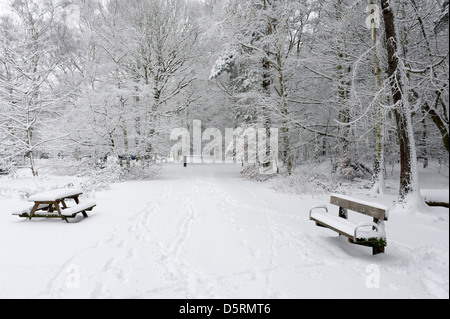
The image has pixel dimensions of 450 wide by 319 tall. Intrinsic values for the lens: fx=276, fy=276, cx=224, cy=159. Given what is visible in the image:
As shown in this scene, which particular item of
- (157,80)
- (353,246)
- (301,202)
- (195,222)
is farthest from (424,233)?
(157,80)

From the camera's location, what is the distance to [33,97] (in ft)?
37.0

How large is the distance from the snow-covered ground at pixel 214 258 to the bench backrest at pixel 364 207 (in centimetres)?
63

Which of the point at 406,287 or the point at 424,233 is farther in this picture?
the point at 424,233

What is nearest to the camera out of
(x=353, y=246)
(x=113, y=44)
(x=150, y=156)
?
(x=353, y=246)

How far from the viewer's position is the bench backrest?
4.17m

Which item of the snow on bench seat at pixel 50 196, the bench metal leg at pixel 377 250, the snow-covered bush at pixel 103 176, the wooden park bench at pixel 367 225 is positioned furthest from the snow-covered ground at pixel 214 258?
the snow-covered bush at pixel 103 176

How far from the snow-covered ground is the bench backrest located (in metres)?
0.63

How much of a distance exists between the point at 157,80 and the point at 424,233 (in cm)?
1545

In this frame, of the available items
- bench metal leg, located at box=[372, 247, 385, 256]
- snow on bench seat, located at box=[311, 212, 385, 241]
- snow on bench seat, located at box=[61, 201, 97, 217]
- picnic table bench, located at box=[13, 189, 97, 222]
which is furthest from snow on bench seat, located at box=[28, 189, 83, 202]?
bench metal leg, located at box=[372, 247, 385, 256]

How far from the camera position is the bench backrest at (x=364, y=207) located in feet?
13.7

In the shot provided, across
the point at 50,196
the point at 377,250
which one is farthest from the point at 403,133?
the point at 50,196

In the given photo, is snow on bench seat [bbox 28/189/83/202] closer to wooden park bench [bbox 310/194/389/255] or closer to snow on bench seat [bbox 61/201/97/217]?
snow on bench seat [bbox 61/201/97/217]

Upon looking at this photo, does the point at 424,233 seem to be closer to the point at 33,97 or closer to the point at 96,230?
the point at 96,230

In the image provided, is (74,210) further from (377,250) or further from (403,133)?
(403,133)
